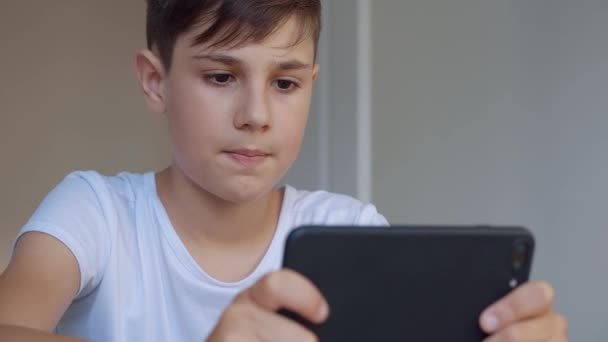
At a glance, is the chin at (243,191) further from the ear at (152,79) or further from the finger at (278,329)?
the finger at (278,329)

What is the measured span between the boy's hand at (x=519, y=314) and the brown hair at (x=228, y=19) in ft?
1.41

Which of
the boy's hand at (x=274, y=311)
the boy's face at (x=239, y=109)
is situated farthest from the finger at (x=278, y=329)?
the boy's face at (x=239, y=109)

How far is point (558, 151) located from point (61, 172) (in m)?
1.50

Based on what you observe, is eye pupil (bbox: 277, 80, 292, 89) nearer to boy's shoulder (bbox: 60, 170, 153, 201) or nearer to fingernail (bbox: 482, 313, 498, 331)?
boy's shoulder (bbox: 60, 170, 153, 201)

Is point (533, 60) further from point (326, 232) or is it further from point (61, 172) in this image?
point (61, 172)

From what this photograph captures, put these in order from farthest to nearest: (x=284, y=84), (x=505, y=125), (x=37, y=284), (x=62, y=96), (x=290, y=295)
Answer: (x=62, y=96) → (x=505, y=125) → (x=284, y=84) → (x=37, y=284) → (x=290, y=295)

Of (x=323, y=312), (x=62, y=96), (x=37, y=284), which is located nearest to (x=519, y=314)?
(x=323, y=312)

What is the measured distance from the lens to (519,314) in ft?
1.80

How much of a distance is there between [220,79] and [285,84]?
8 centimetres

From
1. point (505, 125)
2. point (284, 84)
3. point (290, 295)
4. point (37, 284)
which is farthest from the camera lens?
point (505, 125)

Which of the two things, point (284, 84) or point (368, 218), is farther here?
point (368, 218)

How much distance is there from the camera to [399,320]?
53 centimetres

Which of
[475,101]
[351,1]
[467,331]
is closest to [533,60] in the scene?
[475,101]

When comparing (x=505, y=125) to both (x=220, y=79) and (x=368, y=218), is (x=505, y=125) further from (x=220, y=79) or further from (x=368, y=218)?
(x=220, y=79)
